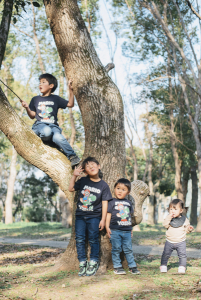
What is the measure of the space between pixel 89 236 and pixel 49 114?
2.02 meters

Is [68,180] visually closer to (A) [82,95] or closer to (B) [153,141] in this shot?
(A) [82,95]

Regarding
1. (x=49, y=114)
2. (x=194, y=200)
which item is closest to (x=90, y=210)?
(x=49, y=114)

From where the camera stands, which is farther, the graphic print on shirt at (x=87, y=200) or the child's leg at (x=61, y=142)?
the child's leg at (x=61, y=142)

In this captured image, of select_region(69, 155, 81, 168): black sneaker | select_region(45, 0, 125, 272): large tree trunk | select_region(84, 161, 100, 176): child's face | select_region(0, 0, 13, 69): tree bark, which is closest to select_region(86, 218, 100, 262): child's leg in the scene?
select_region(45, 0, 125, 272): large tree trunk

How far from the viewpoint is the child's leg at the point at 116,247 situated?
14.0 ft

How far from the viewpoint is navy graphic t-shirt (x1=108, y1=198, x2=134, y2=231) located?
4398 mm

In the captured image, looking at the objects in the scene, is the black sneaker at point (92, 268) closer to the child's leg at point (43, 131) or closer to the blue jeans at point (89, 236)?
the blue jeans at point (89, 236)

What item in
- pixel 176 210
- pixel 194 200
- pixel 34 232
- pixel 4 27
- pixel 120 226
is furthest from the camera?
pixel 194 200

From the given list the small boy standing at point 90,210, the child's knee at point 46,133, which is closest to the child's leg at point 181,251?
the small boy standing at point 90,210

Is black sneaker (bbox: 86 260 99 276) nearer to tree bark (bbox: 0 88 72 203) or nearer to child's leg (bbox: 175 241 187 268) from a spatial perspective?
tree bark (bbox: 0 88 72 203)

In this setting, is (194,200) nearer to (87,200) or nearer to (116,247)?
(116,247)

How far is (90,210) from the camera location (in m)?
4.26

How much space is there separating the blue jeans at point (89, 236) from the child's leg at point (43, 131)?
1389 mm

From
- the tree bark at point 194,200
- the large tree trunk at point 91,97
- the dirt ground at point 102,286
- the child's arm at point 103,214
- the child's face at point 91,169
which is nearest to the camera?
the dirt ground at point 102,286
